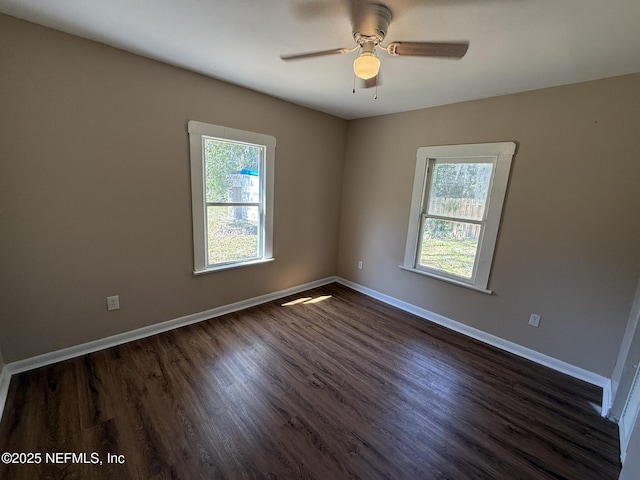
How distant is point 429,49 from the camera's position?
4.78 ft

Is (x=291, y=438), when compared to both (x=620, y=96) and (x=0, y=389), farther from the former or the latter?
(x=620, y=96)

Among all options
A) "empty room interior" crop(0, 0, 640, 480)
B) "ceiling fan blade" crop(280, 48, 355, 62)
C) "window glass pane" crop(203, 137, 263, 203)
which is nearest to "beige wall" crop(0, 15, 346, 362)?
"empty room interior" crop(0, 0, 640, 480)

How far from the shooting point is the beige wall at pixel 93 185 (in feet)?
5.97

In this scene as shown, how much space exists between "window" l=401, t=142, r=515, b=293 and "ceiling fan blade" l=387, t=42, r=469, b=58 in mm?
1491

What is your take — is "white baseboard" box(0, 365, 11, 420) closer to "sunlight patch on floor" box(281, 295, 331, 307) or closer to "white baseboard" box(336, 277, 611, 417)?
"sunlight patch on floor" box(281, 295, 331, 307)

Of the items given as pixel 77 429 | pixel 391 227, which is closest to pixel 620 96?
pixel 391 227

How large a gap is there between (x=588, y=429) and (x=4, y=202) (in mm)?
4223

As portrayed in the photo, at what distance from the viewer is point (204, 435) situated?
160 cm

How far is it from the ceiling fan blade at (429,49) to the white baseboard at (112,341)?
2878mm

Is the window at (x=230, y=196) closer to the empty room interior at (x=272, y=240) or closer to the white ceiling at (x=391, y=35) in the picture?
the empty room interior at (x=272, y=240)

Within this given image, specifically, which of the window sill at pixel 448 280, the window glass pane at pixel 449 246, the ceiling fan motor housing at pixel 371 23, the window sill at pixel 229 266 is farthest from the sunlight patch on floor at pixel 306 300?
the ceiling fan motor housing at pixel 371 23

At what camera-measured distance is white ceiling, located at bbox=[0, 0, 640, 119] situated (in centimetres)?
142

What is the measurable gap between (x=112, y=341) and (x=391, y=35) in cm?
324

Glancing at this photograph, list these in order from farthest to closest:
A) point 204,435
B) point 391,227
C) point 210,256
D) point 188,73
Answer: point 391,227 → point 210,256 → point 188,73 → point 204,435
